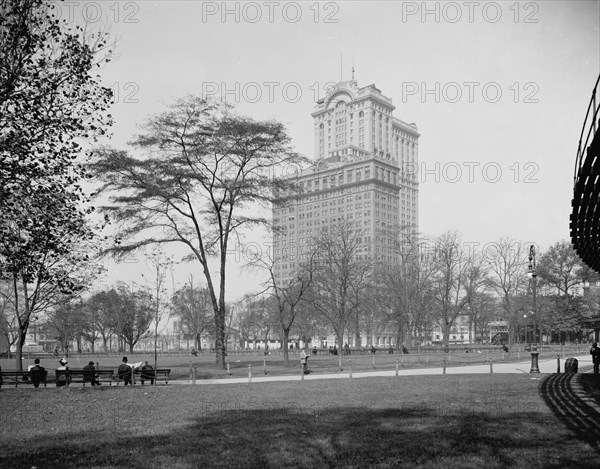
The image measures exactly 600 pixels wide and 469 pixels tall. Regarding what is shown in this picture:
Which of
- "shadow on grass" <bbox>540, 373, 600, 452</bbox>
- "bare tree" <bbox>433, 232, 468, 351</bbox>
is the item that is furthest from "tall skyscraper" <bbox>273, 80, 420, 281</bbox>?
"shadow on grass" <bbox>540, 373, 600, 452</bbox>

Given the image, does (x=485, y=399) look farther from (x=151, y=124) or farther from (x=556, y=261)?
(x=556, y=261)

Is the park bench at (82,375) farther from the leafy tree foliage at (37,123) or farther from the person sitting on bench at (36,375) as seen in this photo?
the leafy tree foliage at (37,123)

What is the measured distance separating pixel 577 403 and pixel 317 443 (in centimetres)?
900

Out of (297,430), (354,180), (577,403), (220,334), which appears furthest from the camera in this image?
(354,180)

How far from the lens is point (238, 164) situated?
37.8 metres

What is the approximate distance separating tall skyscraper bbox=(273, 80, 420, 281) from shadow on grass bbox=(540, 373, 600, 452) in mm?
97280

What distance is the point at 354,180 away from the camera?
6014 inches

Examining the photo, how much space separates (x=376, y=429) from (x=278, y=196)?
91.5 ft

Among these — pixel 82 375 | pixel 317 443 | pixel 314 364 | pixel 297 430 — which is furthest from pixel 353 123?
pixel 317 443

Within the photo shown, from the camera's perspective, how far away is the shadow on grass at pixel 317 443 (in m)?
9.11

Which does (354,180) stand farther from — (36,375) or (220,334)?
(36,375)

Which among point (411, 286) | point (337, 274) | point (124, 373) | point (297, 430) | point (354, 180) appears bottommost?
point (124, 373)

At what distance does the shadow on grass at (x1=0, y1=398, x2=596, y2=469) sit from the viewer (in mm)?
9109

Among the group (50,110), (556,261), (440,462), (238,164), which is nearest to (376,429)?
(440,462)
